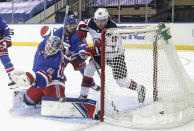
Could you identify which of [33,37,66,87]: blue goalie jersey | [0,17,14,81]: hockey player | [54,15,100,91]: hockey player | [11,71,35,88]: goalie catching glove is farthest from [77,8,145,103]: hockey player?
[0,17,14,81]: hockey player

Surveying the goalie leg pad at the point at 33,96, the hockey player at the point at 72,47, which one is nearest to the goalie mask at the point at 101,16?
the hockey player at the point at 72,47

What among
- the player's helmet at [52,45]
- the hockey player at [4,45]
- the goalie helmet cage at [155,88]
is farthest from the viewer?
the hockey player at [4,45]

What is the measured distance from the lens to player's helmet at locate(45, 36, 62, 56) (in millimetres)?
2316

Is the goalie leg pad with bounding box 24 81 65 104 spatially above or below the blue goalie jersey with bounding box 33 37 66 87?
below

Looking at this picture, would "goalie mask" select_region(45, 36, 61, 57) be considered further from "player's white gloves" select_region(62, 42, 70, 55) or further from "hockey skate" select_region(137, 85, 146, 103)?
"hockey skate" select_region(137, 85, 146, 103)

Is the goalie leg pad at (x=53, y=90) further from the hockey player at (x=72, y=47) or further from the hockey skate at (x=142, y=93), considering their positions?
the hockey skate at (x=142, y=93)

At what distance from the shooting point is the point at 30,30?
856cm

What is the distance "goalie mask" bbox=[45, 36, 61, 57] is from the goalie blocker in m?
0.33

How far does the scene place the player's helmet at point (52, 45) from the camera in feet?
7.60

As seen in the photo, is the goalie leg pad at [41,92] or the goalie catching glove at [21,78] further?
the goalie leg pad at [41,92]

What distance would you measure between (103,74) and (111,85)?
0.22m

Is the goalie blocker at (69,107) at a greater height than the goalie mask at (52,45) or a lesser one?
lesser

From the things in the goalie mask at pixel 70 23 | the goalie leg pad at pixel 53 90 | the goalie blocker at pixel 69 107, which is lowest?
the goalie blocker at pixel 69 107

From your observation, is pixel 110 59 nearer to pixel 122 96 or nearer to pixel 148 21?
pixel 122 96
